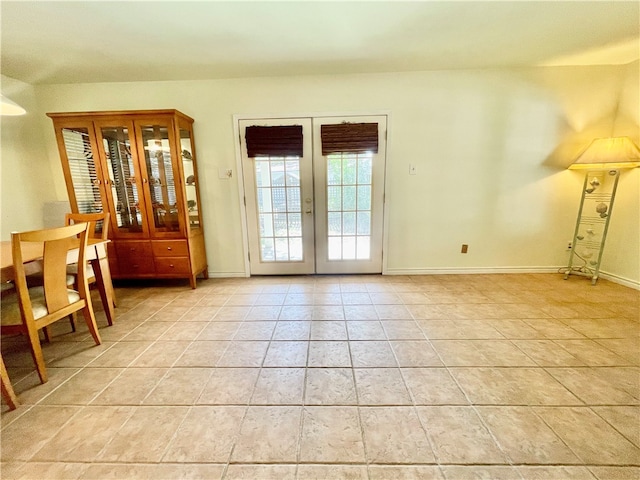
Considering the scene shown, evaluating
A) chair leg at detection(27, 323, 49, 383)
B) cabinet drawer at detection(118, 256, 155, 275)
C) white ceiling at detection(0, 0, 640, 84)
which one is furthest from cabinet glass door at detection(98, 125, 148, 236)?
chair leg at detection(27, 323, 49, 383)

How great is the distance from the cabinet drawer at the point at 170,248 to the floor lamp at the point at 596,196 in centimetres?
431

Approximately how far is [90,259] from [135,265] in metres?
0.96

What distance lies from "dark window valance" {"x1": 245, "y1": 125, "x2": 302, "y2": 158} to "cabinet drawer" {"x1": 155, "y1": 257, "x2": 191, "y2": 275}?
4.87ft

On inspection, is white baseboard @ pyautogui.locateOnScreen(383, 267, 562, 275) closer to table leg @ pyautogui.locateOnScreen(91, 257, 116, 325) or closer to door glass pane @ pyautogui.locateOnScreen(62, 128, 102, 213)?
table leg @ pyautogui.locateOnScreen(91, 257, 116, 325)

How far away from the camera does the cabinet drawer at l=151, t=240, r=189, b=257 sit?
8.97ft

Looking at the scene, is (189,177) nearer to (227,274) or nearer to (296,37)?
(227,274)

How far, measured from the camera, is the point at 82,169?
2641 mm

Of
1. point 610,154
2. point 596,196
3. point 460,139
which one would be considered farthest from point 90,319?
point 596,196

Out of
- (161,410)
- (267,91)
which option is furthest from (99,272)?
(267,91)

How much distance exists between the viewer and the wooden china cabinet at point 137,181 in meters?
2.51

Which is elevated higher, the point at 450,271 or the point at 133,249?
the point at 133,249

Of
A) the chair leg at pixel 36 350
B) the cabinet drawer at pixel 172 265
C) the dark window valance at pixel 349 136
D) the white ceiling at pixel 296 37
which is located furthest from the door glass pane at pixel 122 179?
the dark window valance at pixel 349 136

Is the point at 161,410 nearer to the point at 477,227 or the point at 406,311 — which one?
the point at 406,311

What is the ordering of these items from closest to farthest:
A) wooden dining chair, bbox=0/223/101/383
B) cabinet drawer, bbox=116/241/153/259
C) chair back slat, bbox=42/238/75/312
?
wooden dining chair, bbox=0/223/101/383 → chair back slat, bbox=42/238/75/312 → cabinet drawer, bbox=116/241/153/259
